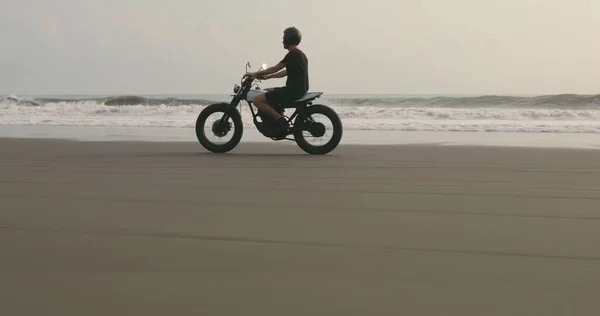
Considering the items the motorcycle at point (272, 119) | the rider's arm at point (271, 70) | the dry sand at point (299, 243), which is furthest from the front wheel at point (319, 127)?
the dry sand at point (299, 243)

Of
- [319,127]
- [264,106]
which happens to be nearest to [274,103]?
[264,106]

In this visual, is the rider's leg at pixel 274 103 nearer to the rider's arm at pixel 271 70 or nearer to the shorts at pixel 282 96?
the shorts at pixel 282 96

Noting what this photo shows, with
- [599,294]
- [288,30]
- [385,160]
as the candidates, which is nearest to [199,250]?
[599,294]

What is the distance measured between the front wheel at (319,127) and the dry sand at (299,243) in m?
2.58

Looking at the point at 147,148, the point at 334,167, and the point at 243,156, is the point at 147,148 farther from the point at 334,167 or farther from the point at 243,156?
the point at 334,167

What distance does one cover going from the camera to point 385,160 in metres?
7.70

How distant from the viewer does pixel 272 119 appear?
29.2 ft

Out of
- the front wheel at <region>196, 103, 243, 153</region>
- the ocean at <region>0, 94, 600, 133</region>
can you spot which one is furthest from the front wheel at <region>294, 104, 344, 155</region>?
the ocean at <region>0, 94, 600, 133</region>

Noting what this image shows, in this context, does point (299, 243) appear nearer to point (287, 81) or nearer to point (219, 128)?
point (287, 81)

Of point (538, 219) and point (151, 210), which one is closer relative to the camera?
point (538, 219)

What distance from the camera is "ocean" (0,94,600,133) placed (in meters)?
15.8

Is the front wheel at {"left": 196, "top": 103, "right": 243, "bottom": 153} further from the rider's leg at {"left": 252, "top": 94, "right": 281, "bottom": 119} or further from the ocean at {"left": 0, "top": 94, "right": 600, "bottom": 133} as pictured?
the ocean at {"left": 0, "top": 94, "right": 600, "bottom": 133}

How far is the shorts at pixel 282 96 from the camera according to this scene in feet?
28.8

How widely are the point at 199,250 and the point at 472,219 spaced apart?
1571mm
